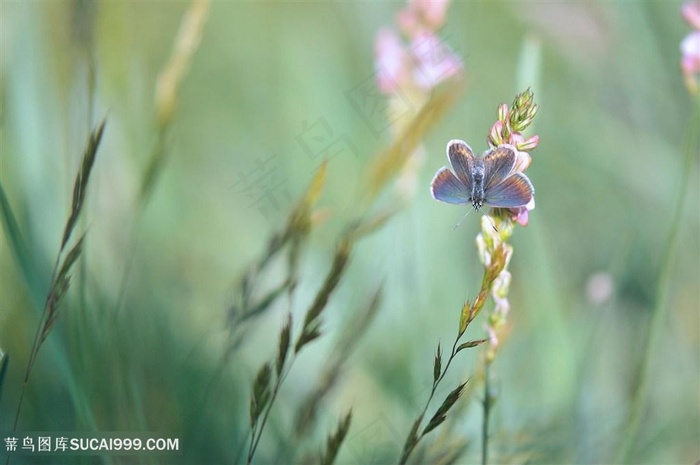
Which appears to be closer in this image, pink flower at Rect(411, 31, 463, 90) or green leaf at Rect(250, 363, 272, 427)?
green leaf at Rect(250, 363, 272, 427)

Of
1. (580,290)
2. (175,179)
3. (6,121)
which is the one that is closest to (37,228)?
(6,121)

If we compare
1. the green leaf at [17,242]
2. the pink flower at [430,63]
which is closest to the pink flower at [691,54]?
the pink flower at [430,63]

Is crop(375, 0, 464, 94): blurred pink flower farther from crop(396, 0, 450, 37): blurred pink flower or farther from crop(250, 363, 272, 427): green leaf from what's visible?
crop(250, 363, 272, 427): green leaf

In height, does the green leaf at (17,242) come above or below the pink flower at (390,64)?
above

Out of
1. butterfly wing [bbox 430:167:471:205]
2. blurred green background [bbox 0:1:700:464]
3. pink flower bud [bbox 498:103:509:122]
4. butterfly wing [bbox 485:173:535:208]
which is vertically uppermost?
pink flower bud [bbox 498:103:509:122]

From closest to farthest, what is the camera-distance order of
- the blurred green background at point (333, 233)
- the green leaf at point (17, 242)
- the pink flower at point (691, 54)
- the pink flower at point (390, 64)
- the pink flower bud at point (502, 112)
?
the pink flower bud at point (502, 112) < the green leaf at point (17, 242) < the pink flower at point (691, 54) < the blurred green background at point (333, 233) < the pink flower at point (390, 64)

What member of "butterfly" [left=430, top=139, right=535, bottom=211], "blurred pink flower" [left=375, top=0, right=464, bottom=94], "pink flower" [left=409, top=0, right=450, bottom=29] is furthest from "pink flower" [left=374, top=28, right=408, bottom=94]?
"butterfly" [left=430, top=139, right=535, bottom=211]

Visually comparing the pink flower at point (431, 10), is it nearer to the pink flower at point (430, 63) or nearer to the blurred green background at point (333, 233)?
the pink flower at point (430, 63)
